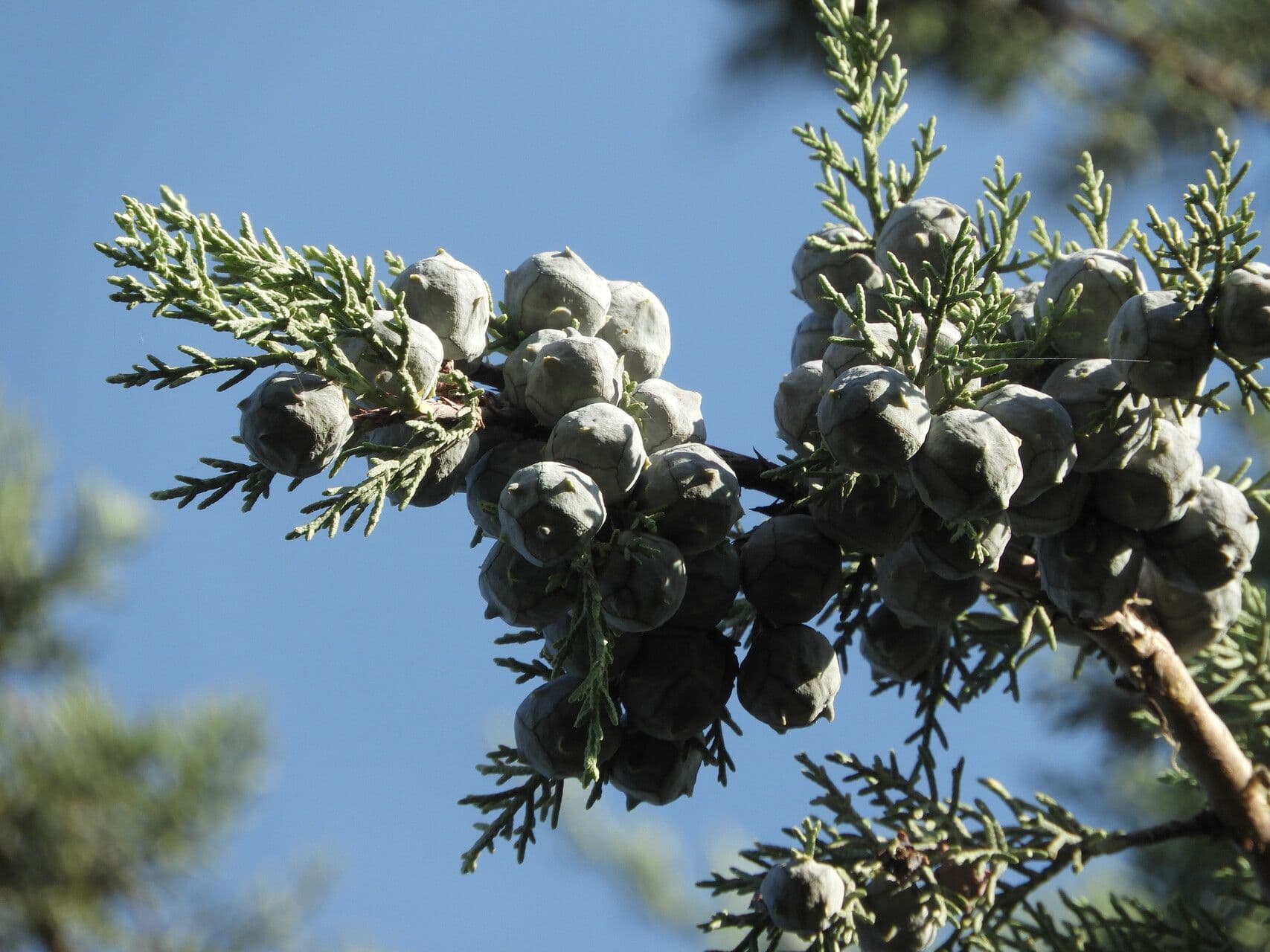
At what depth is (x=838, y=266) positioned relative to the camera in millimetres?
1941

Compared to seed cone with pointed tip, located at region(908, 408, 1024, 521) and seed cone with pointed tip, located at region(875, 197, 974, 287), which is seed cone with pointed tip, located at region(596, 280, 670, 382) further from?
seed cone with pointed tip, located at region(908, 408, 1024, 521)

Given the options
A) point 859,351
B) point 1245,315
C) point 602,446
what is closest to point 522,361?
point 602,446

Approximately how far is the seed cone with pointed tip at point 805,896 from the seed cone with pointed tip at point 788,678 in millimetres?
243

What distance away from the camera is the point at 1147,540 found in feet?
5.97

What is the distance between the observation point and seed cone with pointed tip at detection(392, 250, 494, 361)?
1.62 meters

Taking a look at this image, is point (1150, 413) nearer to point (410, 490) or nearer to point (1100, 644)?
point (1100, 644)

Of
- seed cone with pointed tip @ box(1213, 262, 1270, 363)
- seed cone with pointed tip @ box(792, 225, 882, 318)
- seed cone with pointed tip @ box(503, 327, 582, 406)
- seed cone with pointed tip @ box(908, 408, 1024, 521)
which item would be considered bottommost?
seed cone with pointed tip @ box(908, 408, 1024, 521)

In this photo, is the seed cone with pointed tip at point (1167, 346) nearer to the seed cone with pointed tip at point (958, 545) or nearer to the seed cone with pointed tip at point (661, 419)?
the seed cone with pointed tip at point (958, 545)

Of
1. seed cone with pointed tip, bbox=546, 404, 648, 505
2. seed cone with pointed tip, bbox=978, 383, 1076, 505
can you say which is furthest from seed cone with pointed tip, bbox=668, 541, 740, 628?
seed cone with pointed tip, bbox=978, 383, 1076, 505

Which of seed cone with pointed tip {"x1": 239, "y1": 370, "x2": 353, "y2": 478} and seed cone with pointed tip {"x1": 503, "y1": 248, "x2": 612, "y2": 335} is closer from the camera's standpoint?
seed cone with pointed tip {"x1": 239, "y1": 370, "x2": 353, "y2": 478}

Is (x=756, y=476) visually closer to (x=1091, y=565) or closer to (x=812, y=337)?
(x=812, y=337)

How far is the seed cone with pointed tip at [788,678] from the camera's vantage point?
1623 millimetres

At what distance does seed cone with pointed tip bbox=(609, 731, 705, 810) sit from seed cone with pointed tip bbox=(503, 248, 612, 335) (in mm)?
598

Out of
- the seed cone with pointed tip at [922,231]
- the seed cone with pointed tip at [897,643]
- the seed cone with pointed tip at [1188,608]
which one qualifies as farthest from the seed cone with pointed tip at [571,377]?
the seed cone with pointed tip at [1188,608]
